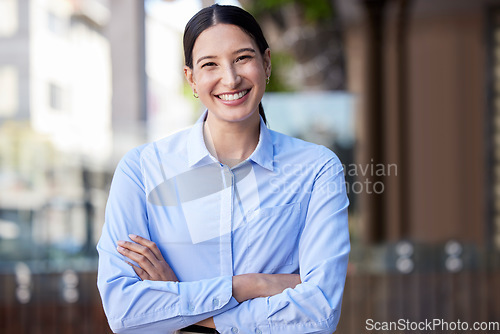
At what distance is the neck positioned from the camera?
1349 mm

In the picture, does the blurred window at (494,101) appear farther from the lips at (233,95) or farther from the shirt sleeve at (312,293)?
the lips at (233,95)

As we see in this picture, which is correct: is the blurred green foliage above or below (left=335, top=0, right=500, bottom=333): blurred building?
above

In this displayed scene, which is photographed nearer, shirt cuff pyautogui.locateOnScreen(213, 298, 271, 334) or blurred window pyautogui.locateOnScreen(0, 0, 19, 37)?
shirt cuff pyautogui.locateOnScreen(213, 298, 271, 334)

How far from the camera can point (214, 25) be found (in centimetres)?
125

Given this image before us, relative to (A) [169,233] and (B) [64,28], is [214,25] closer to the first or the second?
(A) [169,233]

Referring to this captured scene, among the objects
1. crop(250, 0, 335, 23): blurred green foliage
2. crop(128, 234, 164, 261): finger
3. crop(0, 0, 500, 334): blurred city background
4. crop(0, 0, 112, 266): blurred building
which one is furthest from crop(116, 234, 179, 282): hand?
crop(250, 0, 335, 23): blurred green foliage

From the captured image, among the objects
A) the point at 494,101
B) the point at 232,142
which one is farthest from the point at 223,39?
the point at 494,101

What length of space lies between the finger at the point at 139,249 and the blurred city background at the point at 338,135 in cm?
155

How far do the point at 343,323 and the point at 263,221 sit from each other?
205 centimetres

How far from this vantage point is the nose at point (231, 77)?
124cm

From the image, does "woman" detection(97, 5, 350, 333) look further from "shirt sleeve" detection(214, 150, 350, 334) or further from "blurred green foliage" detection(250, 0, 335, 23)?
"blurred green foliage" detection(250, 0, 335, 23)

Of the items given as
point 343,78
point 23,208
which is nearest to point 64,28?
point 23,208

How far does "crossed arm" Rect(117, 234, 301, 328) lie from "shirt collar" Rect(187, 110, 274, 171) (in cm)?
20

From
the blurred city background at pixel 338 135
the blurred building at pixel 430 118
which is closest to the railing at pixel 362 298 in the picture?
the blurred city background at pixel 338 135
